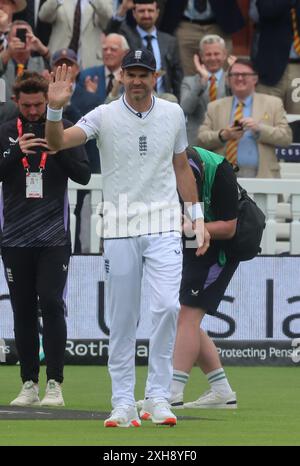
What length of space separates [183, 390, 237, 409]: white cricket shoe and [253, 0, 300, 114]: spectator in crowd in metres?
7.70

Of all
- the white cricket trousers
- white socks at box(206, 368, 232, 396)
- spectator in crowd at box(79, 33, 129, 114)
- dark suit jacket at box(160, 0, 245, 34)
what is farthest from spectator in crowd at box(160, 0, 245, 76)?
the white cricket trousers

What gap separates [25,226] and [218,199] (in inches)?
54.5

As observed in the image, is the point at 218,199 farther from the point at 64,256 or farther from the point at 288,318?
the point at 288,318

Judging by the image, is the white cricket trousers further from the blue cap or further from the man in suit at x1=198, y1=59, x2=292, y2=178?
the man in suit at x1=198, y1=59, x2=292, y2=178

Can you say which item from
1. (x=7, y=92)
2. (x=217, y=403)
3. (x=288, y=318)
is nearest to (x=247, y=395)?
(x=217, y=403)

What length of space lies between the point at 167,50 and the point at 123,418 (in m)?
8.91

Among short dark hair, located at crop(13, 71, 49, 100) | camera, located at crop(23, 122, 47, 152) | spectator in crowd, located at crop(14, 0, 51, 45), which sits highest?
spectator in crowd, located at crop(14, 0, 51, 45)

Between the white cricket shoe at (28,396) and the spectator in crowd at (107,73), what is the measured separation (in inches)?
244

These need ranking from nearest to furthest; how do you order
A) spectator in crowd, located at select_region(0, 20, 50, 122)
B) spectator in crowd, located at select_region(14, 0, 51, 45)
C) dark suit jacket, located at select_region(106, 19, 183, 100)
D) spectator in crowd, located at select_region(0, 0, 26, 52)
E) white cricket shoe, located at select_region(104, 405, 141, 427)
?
white cricket shoe, located at select_region(104, 405, 141, 427), spectator in crowd, located at select_region(0, 20, 50, 122), spectator in crowd, located at select_region(0, 0, 26, 52), dark suit jacket, located at select_region(106, 19, 183, 100), spectator in crowd, located at select_region(14, 0, 51, 45)

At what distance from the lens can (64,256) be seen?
10.2m

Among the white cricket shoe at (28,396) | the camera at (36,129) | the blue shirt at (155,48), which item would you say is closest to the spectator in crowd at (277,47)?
the blue shirt at (155,48)

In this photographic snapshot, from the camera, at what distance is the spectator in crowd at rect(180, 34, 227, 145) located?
53.5 feet

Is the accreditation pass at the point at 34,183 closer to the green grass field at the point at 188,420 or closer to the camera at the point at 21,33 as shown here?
the green grass field at the point at 188,420

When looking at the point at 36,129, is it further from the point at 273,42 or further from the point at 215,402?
the point at 273,42
